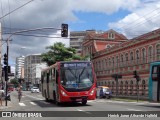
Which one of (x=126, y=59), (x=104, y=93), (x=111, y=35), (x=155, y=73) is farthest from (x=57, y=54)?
(x=155, y=73)

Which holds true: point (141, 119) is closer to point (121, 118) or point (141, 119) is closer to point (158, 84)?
point (121, 118)

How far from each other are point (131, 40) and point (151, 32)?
306 inches

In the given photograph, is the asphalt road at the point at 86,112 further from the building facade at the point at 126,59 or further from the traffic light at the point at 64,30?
the building facade at the point at 126,59

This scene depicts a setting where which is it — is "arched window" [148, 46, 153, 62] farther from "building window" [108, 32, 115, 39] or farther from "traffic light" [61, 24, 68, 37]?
"building window" [108, 32, 115, 39]

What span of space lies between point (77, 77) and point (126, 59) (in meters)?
38.3

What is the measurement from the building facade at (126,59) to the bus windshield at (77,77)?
21619 mm

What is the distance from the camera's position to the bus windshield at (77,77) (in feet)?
88.0

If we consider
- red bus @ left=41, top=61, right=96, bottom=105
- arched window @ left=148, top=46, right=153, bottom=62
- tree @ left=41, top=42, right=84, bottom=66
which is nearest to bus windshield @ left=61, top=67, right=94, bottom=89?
red bus @ left=41, top=61, right=96, bottom=105

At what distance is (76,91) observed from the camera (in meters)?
26.8

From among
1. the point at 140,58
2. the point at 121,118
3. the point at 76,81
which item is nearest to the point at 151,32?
the point at 140,58

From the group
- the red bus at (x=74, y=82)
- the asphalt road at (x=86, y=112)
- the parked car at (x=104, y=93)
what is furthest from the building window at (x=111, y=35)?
the asphalt road at (x=86, y=112)

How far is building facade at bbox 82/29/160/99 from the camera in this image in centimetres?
5488

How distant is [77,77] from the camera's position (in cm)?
2709

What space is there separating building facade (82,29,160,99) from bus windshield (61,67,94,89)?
21619mm
